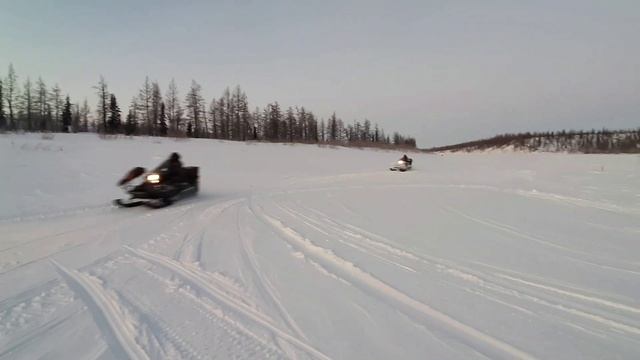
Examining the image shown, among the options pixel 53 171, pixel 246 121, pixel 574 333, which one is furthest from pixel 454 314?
pixel 246 121

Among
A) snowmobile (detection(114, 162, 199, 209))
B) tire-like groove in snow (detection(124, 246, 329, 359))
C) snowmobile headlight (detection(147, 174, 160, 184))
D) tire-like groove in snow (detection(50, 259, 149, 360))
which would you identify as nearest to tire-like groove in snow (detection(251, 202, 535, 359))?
tire-like groove in snow (detection(124, 246, 329, 359))

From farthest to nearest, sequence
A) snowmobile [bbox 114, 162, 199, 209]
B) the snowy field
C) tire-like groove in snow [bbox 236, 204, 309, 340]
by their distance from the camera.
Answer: snowmobile [bbox 114, 162, 199, 209], tire-like groove in snow [bbox 236, 204, 309, 340], the snowy field

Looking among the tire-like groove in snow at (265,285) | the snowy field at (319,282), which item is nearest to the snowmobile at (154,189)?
the snowy field at (319,282)

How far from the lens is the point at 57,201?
10977 mm

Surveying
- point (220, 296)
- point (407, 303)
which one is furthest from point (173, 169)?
point (407, 303)

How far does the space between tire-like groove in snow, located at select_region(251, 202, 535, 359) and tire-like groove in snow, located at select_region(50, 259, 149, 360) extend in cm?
231

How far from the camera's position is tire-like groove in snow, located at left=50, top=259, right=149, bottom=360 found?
297 cm

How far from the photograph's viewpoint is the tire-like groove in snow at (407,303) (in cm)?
296

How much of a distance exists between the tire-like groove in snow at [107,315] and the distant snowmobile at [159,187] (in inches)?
225

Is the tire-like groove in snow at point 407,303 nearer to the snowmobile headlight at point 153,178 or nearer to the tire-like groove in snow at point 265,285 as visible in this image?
the tire-like groove in snow at point 265,285

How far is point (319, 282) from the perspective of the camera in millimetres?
4477

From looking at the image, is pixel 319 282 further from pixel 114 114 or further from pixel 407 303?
pixel 114 114

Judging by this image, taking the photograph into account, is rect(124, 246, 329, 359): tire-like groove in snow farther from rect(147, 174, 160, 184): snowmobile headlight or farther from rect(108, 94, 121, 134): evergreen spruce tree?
rect(108, 94, 121, 134): evergreen spruce tree

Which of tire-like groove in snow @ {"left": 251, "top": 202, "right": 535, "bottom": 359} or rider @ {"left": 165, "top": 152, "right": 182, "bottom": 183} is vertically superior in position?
rider @ {"left": 165, "top": 152, "right": 182, "bottom": 183}
